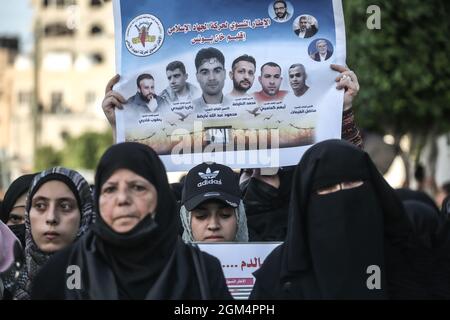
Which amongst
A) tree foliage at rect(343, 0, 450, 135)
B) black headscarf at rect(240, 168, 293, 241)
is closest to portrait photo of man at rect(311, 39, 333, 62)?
black headscarf at rect(240, 168, 293, 241)

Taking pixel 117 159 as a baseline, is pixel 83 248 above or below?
below

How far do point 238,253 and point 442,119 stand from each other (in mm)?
14498

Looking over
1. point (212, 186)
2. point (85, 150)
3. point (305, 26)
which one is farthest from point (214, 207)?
point (85, 150)

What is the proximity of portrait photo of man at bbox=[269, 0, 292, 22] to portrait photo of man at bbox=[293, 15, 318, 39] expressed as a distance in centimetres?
6

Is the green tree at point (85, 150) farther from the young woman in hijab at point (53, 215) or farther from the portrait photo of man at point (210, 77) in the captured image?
the young woman in hijab at point (53, 215)

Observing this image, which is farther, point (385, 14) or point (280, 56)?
point (385, 14)

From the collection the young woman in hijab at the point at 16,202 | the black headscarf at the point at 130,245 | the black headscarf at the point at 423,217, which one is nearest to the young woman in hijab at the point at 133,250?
the black headscarf at the point at 130,245

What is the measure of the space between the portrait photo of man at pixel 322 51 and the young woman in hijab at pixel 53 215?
123cm

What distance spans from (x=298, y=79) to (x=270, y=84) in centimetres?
13

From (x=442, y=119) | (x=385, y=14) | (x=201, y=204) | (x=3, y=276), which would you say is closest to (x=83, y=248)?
(x=3, y=276)

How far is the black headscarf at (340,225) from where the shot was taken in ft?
14.3

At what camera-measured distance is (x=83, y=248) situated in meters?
4.30

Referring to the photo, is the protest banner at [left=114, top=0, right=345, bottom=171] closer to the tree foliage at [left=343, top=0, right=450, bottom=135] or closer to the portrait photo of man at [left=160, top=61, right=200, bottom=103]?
the portrait photo of man at [left=160, top=61, right=200, bottom=103]
